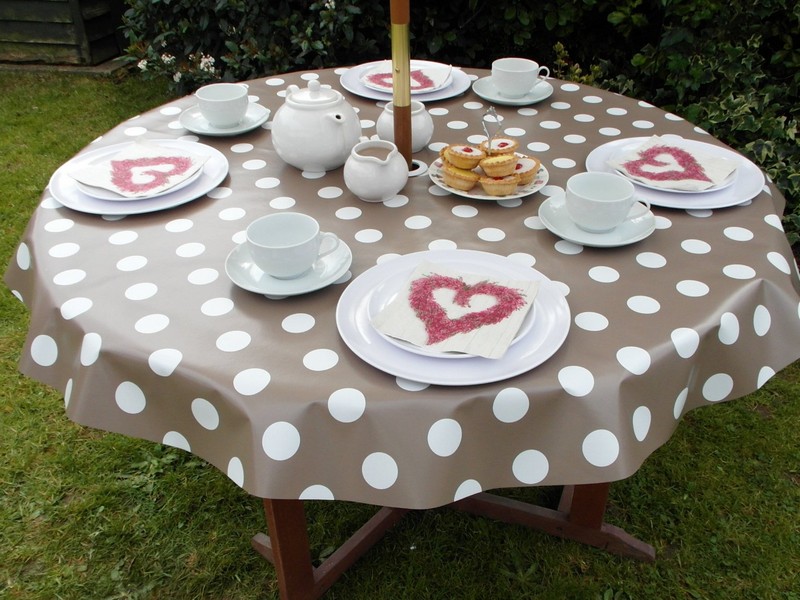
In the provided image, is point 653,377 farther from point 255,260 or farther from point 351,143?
point 351,143

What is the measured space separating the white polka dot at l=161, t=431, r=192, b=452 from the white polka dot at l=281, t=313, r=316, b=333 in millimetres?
213

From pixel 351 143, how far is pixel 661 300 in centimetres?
73

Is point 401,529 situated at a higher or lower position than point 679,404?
lower

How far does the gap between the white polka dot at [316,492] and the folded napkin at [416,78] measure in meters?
1.26

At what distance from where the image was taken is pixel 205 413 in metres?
0.97

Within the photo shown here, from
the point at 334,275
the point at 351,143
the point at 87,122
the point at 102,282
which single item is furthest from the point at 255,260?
the point at 87,122

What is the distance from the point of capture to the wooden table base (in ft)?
5.28

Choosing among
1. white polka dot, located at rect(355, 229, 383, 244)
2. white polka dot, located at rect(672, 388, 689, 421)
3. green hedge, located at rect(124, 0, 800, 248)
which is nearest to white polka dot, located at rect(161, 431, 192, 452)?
white polka dot, located at rect(355, 229, 383, 244)

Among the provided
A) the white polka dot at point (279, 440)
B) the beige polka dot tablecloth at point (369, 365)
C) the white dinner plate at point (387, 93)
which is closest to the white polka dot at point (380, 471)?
the beige polka dot tablecloth at point (369, 365)

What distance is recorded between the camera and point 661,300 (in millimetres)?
1092

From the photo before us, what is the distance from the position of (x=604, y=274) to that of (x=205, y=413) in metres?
0.67

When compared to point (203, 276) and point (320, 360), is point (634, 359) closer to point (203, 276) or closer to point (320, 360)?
point (320, 360)

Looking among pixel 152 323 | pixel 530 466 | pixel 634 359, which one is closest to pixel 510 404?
pixel 530 466

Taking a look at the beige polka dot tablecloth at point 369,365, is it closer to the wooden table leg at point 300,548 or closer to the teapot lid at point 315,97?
the teapot lid at point 315,97
